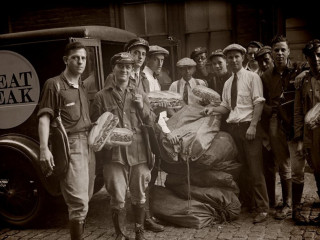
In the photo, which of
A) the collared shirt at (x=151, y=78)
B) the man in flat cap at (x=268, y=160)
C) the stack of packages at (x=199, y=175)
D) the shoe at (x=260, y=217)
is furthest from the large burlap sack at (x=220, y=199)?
the collared shirt at (x=151, y=78)

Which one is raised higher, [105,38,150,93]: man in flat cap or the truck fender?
[105,38,150,93]: man in flat cap

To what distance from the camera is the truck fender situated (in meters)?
4.34

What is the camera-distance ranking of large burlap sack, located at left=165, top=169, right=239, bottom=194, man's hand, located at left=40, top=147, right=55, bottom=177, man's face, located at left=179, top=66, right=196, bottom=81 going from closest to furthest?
man's hand, located at left=40, top=147, right=55, bottom=177
large burlap sack, located at left=165, top=169, right=239, bottom=194
man's face, located at left=179, top=66, right=196, bottom=81

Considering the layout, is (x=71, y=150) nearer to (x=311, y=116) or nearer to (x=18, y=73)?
(x=18, y=73)

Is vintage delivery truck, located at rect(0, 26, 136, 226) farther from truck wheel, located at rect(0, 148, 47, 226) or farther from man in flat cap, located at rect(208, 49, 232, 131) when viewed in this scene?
man in flat cap, located at rect(208, 49, 232, 131)

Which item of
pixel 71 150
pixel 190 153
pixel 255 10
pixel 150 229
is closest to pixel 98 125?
pixel 71 150

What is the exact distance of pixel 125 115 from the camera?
3992 mm

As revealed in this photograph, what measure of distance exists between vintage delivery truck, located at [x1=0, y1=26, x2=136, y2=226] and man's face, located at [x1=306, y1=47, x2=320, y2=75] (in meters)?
2.46

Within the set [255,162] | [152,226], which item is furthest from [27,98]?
[255,162]

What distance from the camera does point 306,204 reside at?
4.96 metres

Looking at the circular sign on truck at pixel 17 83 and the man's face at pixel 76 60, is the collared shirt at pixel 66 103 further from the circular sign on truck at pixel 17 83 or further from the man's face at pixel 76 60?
the circular sign on truck at pixel 17 83

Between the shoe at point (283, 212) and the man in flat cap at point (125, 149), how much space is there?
165cm

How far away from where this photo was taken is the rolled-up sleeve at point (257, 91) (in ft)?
14.2

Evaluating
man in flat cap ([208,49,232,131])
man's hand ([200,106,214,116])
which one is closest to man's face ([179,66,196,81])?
man in flat cap ([208,49,232,131])
